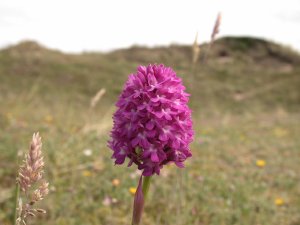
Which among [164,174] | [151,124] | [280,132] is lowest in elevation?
[280,132]

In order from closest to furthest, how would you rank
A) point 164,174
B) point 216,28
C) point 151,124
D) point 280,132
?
1. point 151,124
2. point 216,28
3. point 164,174
4. point 280,132

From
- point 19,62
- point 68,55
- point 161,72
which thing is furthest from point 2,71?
point 161,72

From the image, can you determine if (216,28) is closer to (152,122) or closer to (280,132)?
(152,122)

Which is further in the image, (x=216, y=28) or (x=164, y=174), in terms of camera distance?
(x=164, y=174)

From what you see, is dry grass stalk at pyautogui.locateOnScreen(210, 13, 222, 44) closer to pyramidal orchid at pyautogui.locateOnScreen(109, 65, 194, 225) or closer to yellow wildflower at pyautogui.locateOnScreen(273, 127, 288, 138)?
pyramidal orchid at pyautogui.locateOnScreen(109, 65, 194, 225)

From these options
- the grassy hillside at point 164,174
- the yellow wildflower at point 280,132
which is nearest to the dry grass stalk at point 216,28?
the grassy hillside at point 164,174

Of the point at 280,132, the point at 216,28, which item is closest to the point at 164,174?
the point at 216,28

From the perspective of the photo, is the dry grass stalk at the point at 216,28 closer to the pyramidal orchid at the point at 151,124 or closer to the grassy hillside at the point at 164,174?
the grassy hillside at the point at 164,174

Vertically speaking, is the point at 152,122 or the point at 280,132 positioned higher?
the point at 152,122

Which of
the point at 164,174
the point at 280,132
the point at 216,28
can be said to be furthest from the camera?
the point at 280,132
